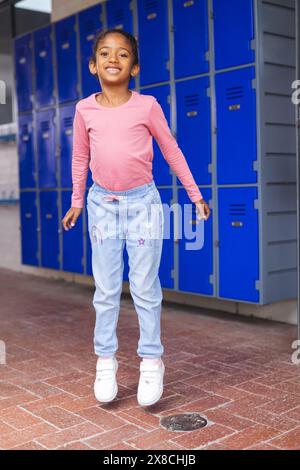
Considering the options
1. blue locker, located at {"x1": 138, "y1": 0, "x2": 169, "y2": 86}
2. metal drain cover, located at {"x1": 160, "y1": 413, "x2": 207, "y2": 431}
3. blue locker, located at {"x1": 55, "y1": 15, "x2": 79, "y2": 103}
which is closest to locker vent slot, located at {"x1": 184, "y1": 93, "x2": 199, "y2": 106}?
blue locker, located at {"x1": 138, "y1": 0, "x2": 169, "y2": 86}

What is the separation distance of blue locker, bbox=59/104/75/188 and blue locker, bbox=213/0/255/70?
177 centimetres

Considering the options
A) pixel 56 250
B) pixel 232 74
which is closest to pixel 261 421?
pixel 232 74

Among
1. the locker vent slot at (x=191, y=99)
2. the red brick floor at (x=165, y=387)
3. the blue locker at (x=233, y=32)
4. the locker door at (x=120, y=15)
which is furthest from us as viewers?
the locker door at (x=120, y=15)

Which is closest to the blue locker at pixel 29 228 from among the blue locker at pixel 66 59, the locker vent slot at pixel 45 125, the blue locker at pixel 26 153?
the blue locker at pixel 26 153

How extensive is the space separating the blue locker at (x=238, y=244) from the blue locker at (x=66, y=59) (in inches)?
77.9

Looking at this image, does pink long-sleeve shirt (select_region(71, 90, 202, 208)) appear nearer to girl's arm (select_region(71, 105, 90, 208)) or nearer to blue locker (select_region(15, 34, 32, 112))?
girl's arm (select_region(71, 105, 90, 208))

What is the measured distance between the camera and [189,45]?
167 inches

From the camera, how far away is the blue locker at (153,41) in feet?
14.5

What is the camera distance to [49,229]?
19.1 ft

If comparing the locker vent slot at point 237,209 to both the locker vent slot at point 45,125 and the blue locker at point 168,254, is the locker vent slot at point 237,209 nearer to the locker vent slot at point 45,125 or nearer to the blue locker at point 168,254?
the blue locker at point 168,254

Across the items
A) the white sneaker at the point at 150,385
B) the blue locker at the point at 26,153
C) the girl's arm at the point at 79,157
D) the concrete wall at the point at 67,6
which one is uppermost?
the concrete wall at the point at 67,6

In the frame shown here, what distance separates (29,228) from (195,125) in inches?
99.4

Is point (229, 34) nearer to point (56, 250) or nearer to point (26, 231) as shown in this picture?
point (56, 250)

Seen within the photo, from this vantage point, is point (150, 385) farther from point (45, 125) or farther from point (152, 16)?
point (45, 125)
